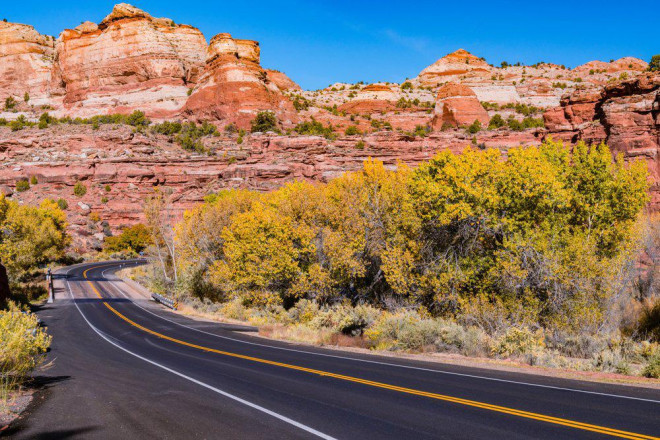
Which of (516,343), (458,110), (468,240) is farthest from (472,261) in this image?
(458,110)

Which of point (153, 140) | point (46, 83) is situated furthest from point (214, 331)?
point (46, 83)

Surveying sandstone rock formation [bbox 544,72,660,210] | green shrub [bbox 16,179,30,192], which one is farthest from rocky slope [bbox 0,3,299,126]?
sandstone rock formation [bbox 544,72,660,210]

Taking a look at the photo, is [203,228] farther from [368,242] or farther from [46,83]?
[46,83]

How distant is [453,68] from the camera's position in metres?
135

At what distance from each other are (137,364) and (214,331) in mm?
9951

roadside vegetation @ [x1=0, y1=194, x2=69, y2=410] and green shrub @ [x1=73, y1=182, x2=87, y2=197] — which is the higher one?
green shrub @ [x1=73, y1=182, x2=87, y2=197]

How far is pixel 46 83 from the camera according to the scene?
114m

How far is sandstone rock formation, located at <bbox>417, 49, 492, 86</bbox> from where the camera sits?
128925 mm

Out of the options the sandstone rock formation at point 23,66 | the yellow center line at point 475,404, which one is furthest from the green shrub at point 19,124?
the yellow center line at point 475,404

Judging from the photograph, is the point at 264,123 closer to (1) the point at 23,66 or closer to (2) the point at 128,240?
(2) the point at 128,240

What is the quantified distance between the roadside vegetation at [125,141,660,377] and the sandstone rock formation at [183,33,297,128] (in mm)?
64228

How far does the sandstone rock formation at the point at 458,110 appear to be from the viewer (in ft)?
290

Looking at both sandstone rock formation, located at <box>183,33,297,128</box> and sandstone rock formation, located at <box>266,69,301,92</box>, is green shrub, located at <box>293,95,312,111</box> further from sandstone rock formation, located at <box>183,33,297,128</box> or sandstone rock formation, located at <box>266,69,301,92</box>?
sandstone rock formation, located at <box>266,69,301,92</box>

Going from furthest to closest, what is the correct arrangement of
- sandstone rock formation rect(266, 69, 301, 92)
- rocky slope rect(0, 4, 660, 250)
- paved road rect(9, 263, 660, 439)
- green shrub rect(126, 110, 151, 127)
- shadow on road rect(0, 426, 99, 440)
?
sandstone rock formation rect(266, 69, 301, 92) → green shrub rect(126, 110, 151, 127) → rocky slope rect(0, 4, 660, 250) → paved road rect(9, 263, 660, 439) → shadow on road rect(0, 426, 99, 440)
